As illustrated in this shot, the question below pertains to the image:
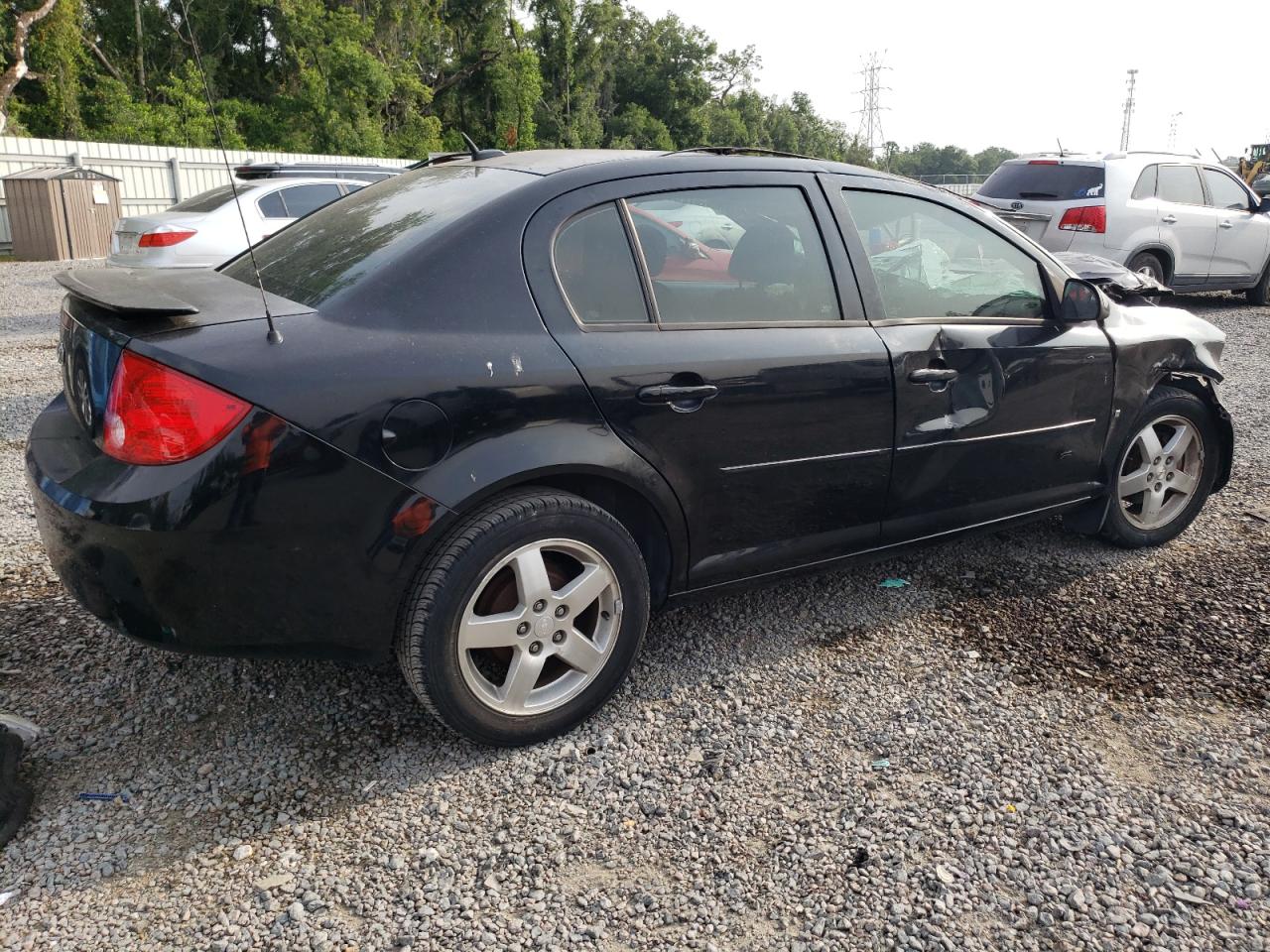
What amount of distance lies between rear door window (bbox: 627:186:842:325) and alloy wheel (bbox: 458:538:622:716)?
79 cm

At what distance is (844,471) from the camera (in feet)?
10.7

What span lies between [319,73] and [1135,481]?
3607cm

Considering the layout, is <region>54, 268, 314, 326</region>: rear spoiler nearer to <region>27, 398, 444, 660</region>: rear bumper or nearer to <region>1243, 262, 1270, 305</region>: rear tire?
<region>27, 398, 444, 660</region>: rear bumper

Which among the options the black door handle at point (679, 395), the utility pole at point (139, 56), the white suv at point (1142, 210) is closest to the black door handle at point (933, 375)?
the black door handle at point (679, 395)

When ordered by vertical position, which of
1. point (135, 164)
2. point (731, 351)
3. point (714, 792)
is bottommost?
point (714, 792)

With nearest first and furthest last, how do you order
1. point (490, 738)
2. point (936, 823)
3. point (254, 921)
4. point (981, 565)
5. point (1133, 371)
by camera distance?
point (254, 921) < point (936, 823) < point (490, 738) < point (1133, 371) < point (981, 565)

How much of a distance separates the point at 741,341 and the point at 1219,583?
8.13ft

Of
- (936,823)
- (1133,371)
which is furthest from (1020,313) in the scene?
(936,823)

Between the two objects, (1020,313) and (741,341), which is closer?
(741,341)

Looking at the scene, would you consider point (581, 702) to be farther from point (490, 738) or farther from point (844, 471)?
point (844, 471)

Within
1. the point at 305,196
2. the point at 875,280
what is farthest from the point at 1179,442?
the point at 305,196

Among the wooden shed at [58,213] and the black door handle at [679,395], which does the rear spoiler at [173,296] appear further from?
the wooden shed at [58,213]

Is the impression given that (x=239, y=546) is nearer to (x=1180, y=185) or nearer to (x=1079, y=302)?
(x=1079, y=302)

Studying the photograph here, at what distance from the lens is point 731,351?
2994mm
